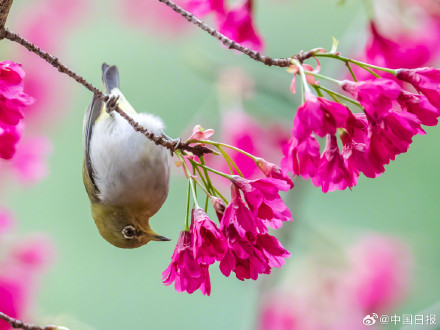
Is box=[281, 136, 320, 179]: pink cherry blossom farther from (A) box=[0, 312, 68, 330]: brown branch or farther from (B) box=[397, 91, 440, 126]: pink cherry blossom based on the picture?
(A) box=[0, 312, 68, 330]: brown branch

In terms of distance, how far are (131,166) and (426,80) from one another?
51 cm

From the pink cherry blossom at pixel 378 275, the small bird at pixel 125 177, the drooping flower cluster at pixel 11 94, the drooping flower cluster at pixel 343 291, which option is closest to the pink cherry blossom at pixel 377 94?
the drooping flower cluster at pixel 11 94

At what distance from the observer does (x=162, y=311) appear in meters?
2.19

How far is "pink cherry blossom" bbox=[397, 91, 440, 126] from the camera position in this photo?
0.45 meters

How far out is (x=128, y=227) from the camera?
870 millimetres

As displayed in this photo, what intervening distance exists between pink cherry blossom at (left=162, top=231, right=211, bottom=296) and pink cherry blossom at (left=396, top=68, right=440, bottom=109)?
22 centimetres

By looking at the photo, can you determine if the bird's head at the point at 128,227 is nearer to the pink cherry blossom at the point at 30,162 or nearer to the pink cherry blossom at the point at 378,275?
the pink cherry blossom at the point at 30,162

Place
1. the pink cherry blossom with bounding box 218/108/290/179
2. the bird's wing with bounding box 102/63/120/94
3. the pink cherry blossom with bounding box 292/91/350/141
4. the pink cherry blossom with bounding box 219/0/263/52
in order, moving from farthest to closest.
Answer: the pink cherry blossom with bounding box 218/108/290/179 → the bird's wing with bounding box 102/63/120/94 → the pink cherry blossom with bounding box 219/0/263/52 → the pink cherry blossom with bounding box 292/91/350/141

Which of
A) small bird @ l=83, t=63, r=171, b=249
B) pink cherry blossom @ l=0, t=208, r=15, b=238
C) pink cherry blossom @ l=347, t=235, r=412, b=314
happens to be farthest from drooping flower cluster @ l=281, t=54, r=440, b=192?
pink cherry blossom @ l=347, t=235, r=412, b=314

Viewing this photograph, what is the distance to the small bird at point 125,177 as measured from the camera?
854 mm

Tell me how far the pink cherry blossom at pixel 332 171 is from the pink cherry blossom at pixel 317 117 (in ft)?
0.09

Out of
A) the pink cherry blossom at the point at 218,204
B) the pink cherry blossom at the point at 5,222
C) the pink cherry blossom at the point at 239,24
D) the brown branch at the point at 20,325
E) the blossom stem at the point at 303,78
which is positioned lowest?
the brown branch at the point at 20,325

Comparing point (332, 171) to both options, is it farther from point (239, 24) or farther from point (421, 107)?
point (239, 24)

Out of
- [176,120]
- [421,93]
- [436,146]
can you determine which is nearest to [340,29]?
[436,146]
